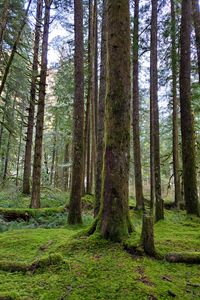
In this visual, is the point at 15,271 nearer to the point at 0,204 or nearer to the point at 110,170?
the point at 110,170

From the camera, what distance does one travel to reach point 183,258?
4.29 meters

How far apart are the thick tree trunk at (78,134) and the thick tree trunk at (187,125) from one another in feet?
10.8

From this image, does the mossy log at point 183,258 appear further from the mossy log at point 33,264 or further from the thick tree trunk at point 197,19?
the thick tree trunk at point 197,19

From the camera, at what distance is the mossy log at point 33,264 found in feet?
13.1

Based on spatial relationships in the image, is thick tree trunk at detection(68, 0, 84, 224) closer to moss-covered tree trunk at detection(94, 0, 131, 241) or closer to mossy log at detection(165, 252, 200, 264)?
moss-covered tree trunk at detection(94, 0, 131, 241)

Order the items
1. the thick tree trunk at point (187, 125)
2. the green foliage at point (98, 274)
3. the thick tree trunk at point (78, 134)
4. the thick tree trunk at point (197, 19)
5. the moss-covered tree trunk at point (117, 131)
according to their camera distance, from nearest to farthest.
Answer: the green foliage at point (98, 274) → the moss-covered tree trunk at point (117, 131) → the thick tree trunk at point (78, 134) → the thick tree trunk at point (187, 125) → the thick tree trunk at point (197, 19)

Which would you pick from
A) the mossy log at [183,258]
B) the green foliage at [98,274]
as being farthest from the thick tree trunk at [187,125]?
the mossy log at [183,258]

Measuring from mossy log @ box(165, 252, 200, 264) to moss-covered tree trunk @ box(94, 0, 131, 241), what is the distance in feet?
2.46

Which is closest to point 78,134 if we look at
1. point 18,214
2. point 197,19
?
point 18,214

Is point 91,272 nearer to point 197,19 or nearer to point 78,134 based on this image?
point 78,134

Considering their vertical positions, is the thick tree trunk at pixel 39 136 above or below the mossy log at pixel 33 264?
above

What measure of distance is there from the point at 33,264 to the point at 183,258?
225 centimetres

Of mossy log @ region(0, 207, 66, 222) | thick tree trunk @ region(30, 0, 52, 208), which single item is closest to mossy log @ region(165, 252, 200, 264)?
mossy log @ region(0, 207, 66, 222)

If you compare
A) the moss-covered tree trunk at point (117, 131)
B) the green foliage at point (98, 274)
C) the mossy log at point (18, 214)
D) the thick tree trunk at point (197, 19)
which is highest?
the thick tree trunk at point (197, 19)
